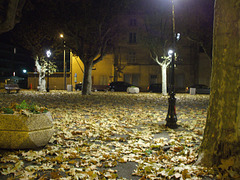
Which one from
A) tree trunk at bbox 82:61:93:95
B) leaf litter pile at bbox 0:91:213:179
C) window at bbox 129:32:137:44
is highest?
window at bbox 129:32:137:44

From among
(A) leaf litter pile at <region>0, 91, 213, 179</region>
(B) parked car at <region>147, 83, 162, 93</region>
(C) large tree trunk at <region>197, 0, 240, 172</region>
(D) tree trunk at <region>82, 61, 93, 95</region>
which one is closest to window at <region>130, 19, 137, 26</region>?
(B) parked car at <region>147, 83, 162, 93</region>

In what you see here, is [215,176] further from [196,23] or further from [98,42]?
[196,23]

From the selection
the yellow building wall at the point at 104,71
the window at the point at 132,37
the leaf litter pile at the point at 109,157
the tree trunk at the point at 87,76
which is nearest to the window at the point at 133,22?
the window at the point at 132,37

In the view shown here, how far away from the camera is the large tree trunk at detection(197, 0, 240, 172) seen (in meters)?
3.81

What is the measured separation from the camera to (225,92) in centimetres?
390

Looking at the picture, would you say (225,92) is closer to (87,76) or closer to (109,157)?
(109,157)

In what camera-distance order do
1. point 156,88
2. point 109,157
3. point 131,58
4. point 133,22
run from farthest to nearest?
point 133,22 → point 131,58 → point 156,88 → point 109,157

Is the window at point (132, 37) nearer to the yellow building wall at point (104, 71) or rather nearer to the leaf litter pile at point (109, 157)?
the yellow building wall at point (104, 71)

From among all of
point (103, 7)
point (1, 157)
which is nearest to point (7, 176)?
point (1, 157)

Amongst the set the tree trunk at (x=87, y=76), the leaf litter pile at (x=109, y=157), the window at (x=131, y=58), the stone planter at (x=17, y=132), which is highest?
the window at (x=131, y=58)

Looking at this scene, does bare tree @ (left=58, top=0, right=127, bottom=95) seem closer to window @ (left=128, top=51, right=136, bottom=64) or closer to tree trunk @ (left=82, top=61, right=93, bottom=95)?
tree trunk @ (left=82, top=61, right=93, bottom=95)

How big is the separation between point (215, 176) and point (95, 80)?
4103cm

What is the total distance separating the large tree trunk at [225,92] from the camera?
381cm

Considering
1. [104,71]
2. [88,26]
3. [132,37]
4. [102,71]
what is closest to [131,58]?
[132,37]
